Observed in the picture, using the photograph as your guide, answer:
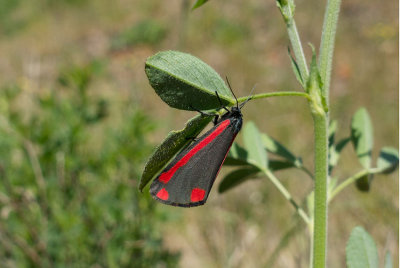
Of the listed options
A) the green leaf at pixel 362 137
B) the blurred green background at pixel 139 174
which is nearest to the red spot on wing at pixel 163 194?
the green leaf at pixel 362 137

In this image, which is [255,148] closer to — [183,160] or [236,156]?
[236,156]

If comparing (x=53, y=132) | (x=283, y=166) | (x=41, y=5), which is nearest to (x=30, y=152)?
(x=53, y=132)

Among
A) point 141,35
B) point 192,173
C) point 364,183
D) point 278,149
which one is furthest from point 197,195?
point 141,35

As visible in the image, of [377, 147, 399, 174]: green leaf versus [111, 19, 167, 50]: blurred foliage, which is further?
[111, 19, 167, 50]: blurred foliage

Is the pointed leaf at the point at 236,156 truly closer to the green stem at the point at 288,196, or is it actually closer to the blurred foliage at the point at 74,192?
the green stem at the point at 288,196

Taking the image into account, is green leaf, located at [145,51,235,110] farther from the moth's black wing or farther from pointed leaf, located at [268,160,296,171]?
pointed leaf, located at [268,160,296,171]

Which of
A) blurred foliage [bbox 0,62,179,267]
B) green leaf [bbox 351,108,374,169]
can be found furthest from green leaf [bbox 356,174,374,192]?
blurred foliage [bbox 0,62,179,267]

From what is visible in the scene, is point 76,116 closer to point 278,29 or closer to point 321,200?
point 321,200
